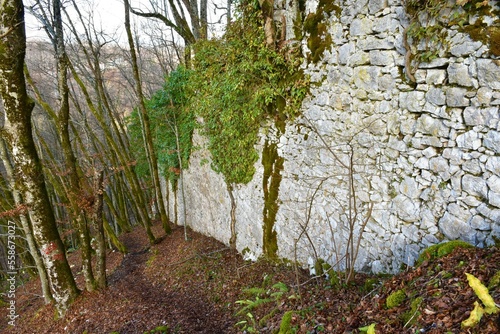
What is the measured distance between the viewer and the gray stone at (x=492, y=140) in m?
2.77

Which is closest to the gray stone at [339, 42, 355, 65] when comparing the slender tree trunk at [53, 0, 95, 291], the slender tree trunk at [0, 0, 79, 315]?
the slender tree trunk at [0, 0, 79, 315]

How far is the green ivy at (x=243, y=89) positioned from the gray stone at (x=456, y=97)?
2.39 meters

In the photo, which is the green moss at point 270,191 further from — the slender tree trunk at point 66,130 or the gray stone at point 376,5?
Answer: the slender tree trunk at point 66,130

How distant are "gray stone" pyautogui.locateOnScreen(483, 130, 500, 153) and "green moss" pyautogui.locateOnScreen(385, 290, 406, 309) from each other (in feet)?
5.38

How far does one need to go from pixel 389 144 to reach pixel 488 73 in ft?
4.24

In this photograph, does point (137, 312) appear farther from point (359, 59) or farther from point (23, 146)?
point (359, 59)

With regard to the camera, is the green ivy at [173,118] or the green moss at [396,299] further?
the green ivy at [173,118]

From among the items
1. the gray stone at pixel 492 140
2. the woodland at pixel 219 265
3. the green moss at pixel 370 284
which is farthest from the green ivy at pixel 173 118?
the gray stone at pixel 492 140

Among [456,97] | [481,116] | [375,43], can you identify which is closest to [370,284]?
[481,116]

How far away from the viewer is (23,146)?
5.53 metres

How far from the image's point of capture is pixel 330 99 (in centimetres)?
468

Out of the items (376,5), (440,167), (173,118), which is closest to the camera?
(440,167)

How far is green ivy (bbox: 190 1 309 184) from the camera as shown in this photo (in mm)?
5520

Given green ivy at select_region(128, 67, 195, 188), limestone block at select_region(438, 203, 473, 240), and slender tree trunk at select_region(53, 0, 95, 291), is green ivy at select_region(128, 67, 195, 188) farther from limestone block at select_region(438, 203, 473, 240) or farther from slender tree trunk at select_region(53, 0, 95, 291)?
limestone block at select_region(438, 203, 473, 240)
